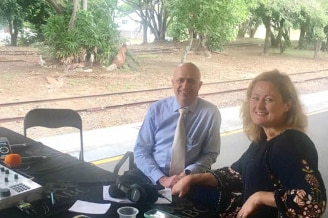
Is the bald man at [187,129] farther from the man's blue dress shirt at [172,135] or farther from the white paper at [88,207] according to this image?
the white paper at [88,207]

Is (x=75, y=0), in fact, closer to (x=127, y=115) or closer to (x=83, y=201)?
(x=127, y=115)

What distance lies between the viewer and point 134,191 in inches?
63.6

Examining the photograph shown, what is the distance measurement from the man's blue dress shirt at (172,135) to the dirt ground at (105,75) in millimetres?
1254

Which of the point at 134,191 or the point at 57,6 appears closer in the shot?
the point at 134,191

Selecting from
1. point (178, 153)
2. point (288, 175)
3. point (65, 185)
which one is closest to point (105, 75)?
point (178, 153)

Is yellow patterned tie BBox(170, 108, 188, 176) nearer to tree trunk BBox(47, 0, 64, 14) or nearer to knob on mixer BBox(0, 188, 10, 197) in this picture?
knob on mixer BBox(0, 188, 10, 197)

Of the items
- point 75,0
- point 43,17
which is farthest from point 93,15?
point 43,17

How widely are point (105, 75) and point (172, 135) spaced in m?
4.85

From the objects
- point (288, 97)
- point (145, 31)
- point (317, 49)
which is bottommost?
point (288, 97)

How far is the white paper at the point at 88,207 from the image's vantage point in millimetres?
1548

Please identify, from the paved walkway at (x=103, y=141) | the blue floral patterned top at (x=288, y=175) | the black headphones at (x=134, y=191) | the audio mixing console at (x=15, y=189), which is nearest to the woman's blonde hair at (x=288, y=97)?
the blue floral patterned top at (x=288, y=175)

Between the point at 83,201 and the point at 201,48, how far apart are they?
7.03m

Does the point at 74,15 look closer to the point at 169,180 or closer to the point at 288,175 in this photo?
the point at 169,180

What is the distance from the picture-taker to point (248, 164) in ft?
5.68
